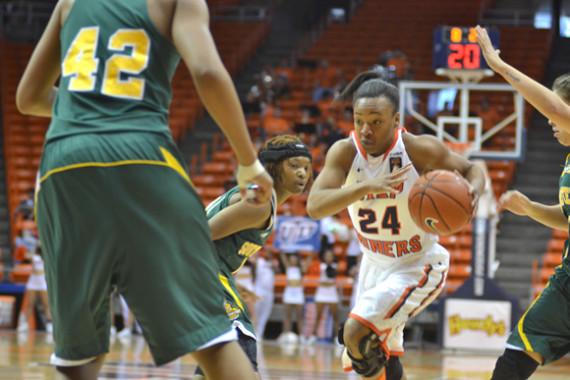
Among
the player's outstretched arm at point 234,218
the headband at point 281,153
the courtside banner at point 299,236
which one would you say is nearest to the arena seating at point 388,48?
the courtside banner at point 299,236

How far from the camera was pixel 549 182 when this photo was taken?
1691 cm

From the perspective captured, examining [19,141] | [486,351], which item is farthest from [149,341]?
[19,141]

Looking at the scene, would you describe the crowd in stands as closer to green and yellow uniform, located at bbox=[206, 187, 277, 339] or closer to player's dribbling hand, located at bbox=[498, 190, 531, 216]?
player's dribbling hand, located at bbox=[498, 190, 531, 216]

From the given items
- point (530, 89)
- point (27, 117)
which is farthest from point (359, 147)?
point (27, 117)

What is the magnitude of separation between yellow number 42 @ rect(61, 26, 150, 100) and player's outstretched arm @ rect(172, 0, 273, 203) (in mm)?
118

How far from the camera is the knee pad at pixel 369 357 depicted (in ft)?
16.0

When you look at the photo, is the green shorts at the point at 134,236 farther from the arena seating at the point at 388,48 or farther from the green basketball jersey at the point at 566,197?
the arena seating at the point at 388,48

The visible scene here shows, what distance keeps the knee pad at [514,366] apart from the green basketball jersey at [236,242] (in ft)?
4.27

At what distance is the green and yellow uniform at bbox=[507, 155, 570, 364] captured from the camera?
16.0ft

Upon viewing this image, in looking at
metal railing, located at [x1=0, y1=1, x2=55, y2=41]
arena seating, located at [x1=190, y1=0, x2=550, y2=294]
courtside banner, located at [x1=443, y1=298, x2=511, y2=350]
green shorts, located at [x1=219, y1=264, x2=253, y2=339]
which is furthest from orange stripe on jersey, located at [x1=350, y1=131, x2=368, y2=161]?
metal railing, located at [x1=0, y1=1, x2=55, y2=41]

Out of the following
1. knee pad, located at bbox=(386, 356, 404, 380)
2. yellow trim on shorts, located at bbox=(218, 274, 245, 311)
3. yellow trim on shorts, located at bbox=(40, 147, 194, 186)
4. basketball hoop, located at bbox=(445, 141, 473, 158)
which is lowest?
knee pad, located at bbox=(386, 356, 404, 380)

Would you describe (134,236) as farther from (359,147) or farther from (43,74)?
(359,147)

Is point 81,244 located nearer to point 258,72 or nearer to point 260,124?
point 260,124

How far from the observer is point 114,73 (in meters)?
3.11
